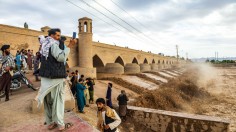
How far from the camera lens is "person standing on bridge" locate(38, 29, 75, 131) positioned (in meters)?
3.89

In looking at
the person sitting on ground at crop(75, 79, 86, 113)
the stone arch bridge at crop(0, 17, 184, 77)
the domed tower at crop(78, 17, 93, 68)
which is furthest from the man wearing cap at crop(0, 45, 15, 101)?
the domed tower at crop(78, 17, 93, 68)

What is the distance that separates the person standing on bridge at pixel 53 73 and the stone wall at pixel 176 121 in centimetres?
562

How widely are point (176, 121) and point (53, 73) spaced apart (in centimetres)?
621

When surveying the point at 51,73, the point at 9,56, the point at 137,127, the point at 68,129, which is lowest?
the point at 137,127

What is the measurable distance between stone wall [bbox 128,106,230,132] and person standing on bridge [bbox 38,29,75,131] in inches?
221

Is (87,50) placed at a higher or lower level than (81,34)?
lower

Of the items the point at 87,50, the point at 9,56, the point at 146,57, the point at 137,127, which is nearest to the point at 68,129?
the point at 9,56

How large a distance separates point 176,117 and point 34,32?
11.9m

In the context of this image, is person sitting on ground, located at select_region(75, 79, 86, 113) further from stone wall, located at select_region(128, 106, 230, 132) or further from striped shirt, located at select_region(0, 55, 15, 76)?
stone wall, located at select_region(128, 106, 230, 132)

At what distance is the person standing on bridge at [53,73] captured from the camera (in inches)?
153

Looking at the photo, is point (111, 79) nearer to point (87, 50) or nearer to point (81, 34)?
point (87, 50)

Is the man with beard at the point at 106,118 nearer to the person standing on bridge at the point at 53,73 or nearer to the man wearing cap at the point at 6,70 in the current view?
the person standing on bridge at the point at 53,73

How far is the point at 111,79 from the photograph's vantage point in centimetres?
2028

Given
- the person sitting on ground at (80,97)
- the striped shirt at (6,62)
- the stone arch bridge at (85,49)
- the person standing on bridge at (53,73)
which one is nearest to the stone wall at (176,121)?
the person sitting on ground at (80,97)
